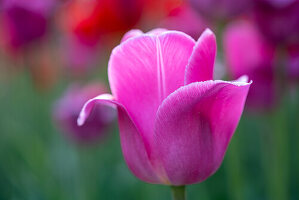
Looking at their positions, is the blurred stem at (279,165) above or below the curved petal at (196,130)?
below

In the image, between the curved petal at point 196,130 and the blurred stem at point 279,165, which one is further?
the blurred stem at point 279,165

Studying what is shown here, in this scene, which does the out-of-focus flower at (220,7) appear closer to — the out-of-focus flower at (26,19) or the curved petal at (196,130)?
the curved petal at (196,130)

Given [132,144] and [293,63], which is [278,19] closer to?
[293,63]

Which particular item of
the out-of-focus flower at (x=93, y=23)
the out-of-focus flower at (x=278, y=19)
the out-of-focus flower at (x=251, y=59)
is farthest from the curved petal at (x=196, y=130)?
the out-of-focus flower at (x=93, y=23)

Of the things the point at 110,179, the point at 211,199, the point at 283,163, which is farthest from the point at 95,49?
the point at 283,163

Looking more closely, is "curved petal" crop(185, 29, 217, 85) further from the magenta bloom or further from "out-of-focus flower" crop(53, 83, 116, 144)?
"out-of-focus flower" crop(53, 83, 116, 144)

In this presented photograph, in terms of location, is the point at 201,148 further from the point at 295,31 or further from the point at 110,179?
the point at 110,179

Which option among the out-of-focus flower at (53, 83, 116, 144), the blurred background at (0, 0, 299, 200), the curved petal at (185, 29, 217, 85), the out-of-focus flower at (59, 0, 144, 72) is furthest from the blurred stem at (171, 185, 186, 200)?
the out-of-focus flower at (59, 0, 144, 72)
